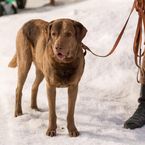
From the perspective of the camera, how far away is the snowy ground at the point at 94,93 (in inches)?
182

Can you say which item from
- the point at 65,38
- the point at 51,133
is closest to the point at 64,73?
the point at 65,38

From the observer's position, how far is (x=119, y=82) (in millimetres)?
6129

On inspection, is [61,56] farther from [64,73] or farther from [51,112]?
[51,112]

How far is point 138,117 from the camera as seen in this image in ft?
16.3

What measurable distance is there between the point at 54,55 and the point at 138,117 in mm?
1228

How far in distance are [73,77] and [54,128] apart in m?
0.56

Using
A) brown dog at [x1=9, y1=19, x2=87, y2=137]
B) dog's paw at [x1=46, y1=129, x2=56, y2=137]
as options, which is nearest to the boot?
brown dog at [x1=9, y1=19, x2=87, y2=137]

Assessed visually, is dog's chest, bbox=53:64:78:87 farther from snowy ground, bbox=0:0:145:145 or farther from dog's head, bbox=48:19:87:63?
snowy ground, bbox=0:0:145:145

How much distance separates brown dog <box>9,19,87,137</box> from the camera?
13.7 ft

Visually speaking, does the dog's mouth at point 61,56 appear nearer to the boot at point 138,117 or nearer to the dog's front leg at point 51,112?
the dog's front leg at point 51,112

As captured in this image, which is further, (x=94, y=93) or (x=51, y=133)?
(x=94, y=93)

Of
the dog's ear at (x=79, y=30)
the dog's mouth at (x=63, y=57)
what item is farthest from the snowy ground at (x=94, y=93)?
the dog's ear at (x=79, y=30)

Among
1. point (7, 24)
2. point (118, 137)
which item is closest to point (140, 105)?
point (118, 137)

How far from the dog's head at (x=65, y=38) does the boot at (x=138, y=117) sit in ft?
3.32
